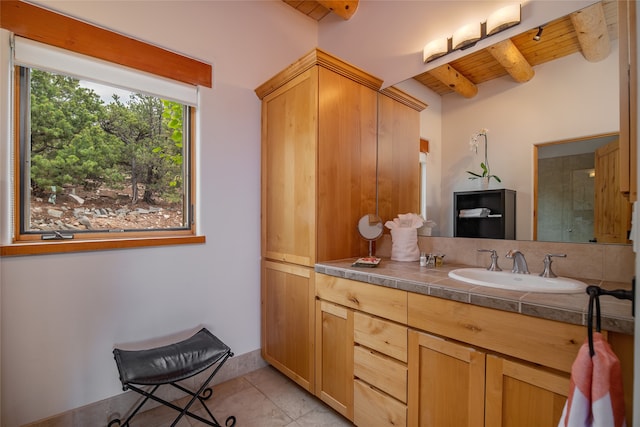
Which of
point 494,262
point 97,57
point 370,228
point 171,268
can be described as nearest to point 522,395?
point 494,262

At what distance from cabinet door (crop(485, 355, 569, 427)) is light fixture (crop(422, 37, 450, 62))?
67.1 inches

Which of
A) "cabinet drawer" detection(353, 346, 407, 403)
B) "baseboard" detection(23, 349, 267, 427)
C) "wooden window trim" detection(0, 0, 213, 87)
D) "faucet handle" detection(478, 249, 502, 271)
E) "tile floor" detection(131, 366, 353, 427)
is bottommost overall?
"tile floor" detection(131, 366, 353, 427)

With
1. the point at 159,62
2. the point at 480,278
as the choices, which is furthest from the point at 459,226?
the point at 159,62

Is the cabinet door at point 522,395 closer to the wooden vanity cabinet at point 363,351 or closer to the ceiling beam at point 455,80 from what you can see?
the wooden vanity cabinet at point 363,351

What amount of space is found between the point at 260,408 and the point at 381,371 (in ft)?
2.92

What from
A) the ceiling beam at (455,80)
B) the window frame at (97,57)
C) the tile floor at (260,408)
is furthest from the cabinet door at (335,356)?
the ceiling beam at (455,80)

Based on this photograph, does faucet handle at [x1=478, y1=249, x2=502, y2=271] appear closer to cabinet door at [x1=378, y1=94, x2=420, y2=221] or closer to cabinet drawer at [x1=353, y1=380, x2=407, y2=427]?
cabinet door at [x1=378, y1=94, x2=420, y2=221]

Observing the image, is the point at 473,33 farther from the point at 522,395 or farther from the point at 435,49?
the point at 522,395

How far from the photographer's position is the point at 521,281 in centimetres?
140

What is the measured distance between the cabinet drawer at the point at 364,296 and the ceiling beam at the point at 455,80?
1257 mm

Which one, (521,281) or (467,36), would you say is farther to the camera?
(467,36)

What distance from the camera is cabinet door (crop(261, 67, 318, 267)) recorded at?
1854mm

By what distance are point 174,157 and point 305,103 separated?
99 centimetres

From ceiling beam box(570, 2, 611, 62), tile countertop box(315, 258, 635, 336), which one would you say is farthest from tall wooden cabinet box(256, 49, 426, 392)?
ceiling beam box(570, 2, 611, 62)
